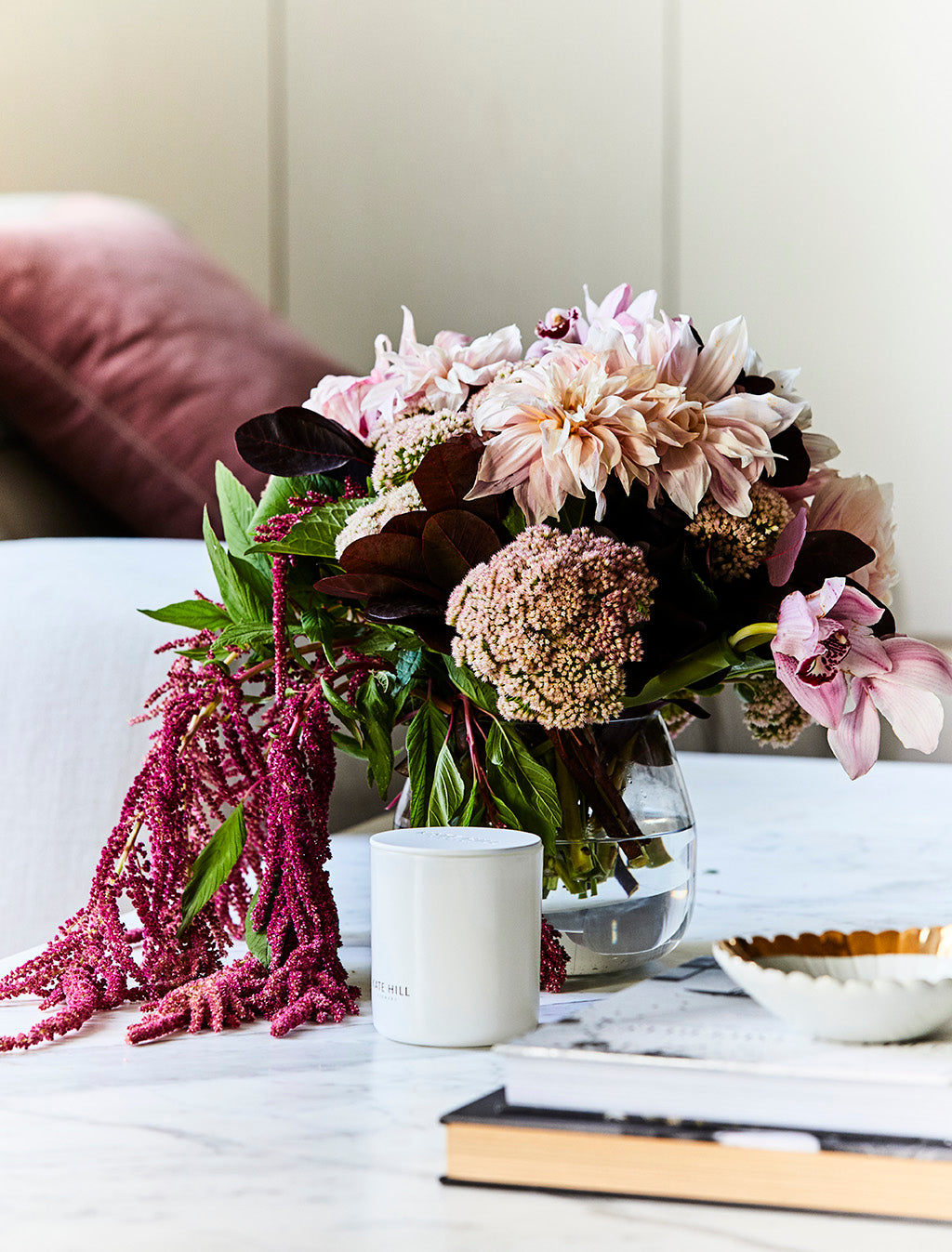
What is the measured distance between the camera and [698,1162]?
403mm

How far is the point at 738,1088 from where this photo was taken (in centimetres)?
41

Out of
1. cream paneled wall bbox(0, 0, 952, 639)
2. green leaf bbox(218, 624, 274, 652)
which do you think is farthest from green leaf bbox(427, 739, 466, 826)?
cream paneled wall bbox(0, 0, 952, 639)

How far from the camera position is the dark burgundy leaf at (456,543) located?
0.58m

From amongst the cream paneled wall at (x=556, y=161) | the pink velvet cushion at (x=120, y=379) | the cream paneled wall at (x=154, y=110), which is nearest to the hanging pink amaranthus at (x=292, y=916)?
the pink velvet cushion at (x=120, y=379)

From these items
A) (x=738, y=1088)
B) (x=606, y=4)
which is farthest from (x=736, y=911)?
(x=606, y=4)

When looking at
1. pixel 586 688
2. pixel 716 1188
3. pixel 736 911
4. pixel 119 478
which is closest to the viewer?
pixel 716 1188

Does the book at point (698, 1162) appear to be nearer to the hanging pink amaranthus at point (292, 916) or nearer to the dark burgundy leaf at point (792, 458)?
the hanging pink amaranthus at point (292, 916)

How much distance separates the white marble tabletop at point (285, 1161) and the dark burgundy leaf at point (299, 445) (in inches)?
10.0

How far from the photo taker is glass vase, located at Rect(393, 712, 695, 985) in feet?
2.07

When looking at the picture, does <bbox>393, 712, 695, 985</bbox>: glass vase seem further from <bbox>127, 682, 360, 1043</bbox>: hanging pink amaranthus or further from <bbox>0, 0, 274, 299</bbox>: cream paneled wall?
<bbox>0, 0, 274, 299</bbox>: cream paneled wall

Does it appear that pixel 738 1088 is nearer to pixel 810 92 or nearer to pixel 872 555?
pixel 872 555

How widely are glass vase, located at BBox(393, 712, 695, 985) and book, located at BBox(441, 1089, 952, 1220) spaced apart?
205 mm

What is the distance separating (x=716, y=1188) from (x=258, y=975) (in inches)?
11.5

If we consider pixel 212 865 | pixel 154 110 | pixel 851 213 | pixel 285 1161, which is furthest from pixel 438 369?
pixel 154 110
